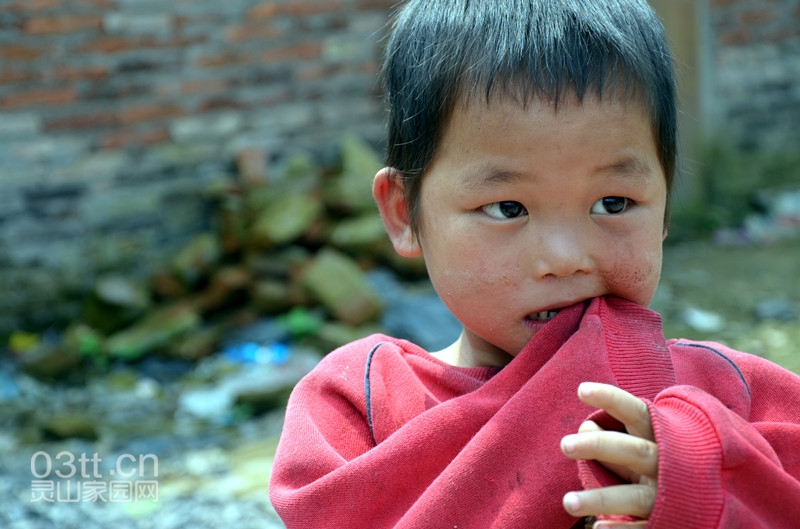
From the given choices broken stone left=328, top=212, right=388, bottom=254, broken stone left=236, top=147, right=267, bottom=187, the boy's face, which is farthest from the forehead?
broken stone left=236, top=147, right=267, bottom=187

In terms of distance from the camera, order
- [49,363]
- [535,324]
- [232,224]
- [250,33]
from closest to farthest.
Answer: [535,324] → [49,363] → [232,224] → [250,33]

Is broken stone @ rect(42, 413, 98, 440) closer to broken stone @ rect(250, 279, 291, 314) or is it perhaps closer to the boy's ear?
broken stone @ rect(250, 279, 291, 314)

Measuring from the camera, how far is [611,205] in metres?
1.34

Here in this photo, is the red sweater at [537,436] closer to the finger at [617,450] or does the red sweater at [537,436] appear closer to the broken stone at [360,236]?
the finger at [617,450]

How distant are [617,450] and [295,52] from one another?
512 cm

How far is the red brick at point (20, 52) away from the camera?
5.10 m

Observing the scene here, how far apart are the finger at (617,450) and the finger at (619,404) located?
0.02m

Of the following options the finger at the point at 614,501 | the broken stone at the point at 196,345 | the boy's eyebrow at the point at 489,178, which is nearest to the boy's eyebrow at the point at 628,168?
the boy's eyebrow at the point at 489,178

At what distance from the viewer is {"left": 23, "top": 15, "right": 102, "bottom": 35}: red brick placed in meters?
5.13

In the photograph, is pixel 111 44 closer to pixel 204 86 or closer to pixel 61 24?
pixel 61 24

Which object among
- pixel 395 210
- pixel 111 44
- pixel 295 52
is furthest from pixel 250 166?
pixel 395 210

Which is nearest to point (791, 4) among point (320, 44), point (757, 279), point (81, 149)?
point (757, 279)

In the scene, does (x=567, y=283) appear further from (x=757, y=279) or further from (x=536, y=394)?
(x=757, y=279)

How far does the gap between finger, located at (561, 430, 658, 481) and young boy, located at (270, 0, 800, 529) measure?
0.07 ft
